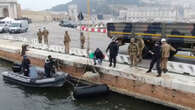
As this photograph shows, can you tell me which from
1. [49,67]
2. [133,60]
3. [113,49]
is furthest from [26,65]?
[133,60]

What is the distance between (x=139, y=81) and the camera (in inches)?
425

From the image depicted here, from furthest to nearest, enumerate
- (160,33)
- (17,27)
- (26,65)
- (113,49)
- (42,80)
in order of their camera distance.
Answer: (17,27)
(160,33)
(26,65)
(42,80)
(113,49)

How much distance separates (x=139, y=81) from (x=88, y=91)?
101 inches

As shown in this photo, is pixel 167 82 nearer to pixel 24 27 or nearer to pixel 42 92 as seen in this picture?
pixel 42 92

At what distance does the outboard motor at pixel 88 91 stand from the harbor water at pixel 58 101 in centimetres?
32

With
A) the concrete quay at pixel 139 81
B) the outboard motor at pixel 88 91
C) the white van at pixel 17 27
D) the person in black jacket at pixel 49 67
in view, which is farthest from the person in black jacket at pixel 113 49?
the white van at pixel 17 27

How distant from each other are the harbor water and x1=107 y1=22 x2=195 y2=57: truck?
4.61 m

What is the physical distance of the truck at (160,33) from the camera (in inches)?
498

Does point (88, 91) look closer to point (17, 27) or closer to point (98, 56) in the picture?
point (98, 56)

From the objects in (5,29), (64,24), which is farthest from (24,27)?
(64,24)

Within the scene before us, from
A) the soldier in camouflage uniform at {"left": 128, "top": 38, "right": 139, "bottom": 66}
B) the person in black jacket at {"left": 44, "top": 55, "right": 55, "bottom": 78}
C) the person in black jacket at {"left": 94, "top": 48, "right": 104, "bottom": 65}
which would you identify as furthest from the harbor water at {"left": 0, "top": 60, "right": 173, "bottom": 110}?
the person in black jacket at {"left": 94, "top": 48, "right": 104, "bottom": 65}

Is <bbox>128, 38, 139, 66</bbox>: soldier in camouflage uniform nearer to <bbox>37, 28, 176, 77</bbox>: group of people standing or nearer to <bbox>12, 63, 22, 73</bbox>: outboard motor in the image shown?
<bbox>37, 28, 176, 77</bbox>: group of people standing

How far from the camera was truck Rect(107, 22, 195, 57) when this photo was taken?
12.6 meters

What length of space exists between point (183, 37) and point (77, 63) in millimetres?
6514
